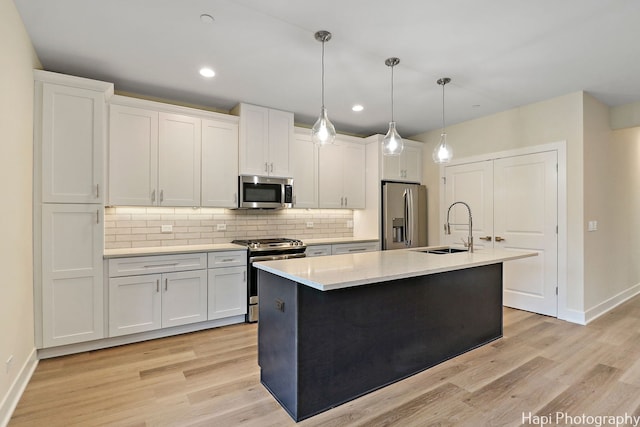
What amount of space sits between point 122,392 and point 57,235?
1.48 meters

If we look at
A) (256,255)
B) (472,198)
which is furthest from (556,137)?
(256,255)

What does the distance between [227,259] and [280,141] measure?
5.35 feet

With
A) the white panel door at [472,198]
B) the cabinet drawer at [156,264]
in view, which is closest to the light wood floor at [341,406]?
the cabinet drawer at [156,264]

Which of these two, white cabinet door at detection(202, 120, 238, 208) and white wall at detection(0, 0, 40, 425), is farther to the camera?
white cabinet door at detection(202, 120, 238, 208)

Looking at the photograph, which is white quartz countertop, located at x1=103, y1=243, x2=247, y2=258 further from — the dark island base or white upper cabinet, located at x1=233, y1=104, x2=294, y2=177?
the dark island base

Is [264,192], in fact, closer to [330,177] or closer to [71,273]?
[330,177]

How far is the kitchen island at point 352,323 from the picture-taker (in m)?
1.99

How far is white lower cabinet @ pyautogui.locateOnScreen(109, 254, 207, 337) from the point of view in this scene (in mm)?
3043

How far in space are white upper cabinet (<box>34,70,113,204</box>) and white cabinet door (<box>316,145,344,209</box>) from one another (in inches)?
102

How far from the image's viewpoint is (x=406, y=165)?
5141mm

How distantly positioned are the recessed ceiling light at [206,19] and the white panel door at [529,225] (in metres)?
3.88

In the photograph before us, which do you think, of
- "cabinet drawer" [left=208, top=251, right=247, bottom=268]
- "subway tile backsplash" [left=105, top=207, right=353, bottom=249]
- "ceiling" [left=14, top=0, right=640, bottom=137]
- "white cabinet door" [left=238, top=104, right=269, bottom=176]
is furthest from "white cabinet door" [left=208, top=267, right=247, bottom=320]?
"ceiling" [left=14, top=0, right=640, bottom=137]

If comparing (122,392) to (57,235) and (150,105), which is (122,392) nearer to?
(57,235)

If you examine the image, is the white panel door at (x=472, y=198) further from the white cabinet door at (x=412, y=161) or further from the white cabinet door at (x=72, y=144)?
the white cabinet door at (x=72, y=144)
